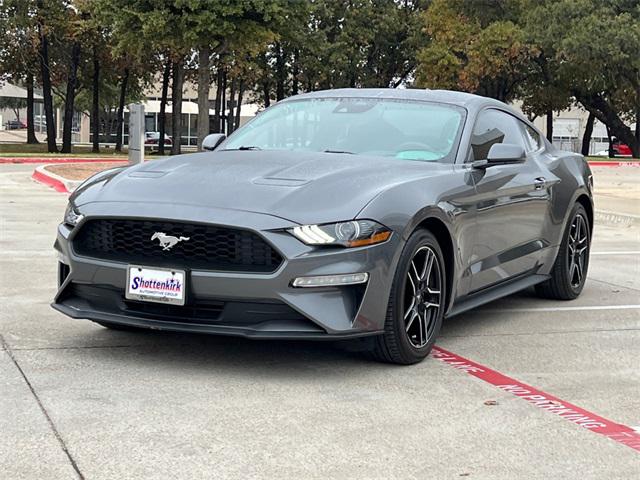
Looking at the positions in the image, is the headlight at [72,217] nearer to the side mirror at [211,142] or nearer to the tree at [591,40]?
the side mirror at [211,142]

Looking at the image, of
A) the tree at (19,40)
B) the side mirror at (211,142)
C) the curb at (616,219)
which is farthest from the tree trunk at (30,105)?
the side mirror at (211,142)

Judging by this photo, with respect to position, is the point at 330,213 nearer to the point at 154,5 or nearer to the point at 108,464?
the point at 108,464

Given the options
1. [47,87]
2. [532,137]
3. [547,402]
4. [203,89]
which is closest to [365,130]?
[532,137]

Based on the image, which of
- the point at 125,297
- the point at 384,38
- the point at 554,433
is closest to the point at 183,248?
the point at 125,297

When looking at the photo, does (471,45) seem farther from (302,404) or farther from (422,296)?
(302,404)

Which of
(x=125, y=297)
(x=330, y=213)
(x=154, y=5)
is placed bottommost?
(x=125, y=297)

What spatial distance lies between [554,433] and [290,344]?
193 cm

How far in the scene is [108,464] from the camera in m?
3.64

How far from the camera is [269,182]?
5176 millimetres

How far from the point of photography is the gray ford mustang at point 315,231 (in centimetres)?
483

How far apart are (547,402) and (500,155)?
1.89 m

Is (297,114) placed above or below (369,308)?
above

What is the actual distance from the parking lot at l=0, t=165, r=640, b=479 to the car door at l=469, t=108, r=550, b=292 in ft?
1.45

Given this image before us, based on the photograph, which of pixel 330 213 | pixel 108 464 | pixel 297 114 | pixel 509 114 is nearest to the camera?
pixel 108 464
